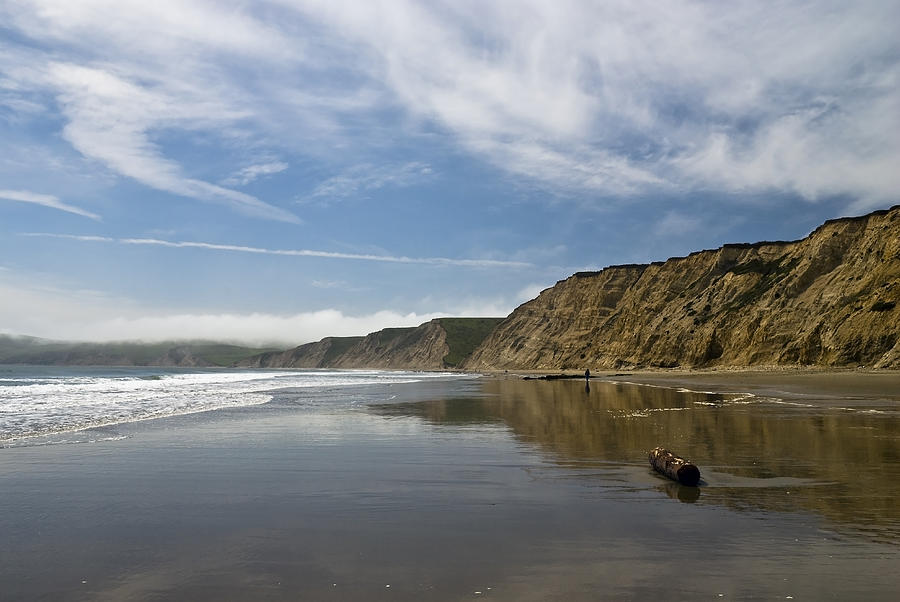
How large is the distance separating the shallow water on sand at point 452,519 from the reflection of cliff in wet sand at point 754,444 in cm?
8

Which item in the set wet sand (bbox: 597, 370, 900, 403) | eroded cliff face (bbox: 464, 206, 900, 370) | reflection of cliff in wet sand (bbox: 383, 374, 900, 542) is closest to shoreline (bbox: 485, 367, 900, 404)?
wet sand (bbox: 597, 370, 900, 403)

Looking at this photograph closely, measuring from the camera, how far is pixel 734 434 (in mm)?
17047

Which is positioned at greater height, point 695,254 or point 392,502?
point 695,254

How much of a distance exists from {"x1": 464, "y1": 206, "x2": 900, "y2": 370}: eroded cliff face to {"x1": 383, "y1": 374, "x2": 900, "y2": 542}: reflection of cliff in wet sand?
33.5 meters

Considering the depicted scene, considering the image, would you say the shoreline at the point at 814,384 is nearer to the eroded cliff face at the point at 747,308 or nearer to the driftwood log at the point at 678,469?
the eroded cliff face at the point at 747,308

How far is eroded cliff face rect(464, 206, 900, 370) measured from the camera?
5762 cm

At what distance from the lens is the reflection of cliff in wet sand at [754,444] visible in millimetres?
9227

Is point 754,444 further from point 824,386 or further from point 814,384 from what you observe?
point 814,384

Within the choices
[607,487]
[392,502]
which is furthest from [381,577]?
[607,487]

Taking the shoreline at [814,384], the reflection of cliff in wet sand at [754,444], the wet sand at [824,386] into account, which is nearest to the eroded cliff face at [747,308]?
the shoreline at [814,384]

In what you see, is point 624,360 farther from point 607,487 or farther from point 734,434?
point 607,487

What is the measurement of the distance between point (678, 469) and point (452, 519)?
15.1ft

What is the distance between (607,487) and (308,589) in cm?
618

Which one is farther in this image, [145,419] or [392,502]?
[145,419]
